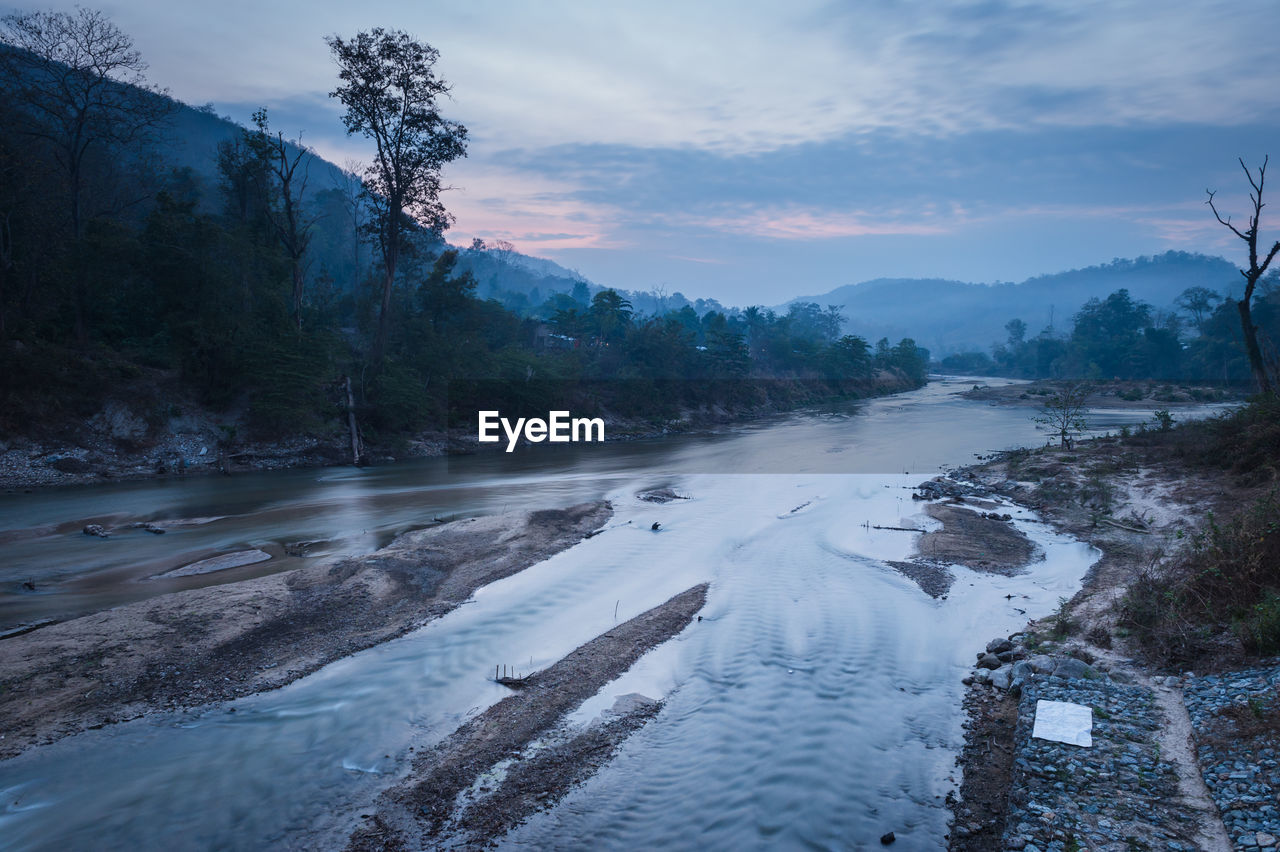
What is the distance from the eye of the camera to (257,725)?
265 inches

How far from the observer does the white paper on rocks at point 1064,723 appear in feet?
19.1

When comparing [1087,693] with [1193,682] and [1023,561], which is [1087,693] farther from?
[1023,561]

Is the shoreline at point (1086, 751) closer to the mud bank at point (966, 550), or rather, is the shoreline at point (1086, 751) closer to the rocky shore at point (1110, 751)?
the rocky shore at point (1110, 751)

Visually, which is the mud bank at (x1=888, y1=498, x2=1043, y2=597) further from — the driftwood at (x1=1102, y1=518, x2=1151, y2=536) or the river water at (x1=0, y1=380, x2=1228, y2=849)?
the driftwood at (x1=1102, y1=518, x2=1151, y2=536)

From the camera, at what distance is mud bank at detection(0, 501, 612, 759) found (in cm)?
694

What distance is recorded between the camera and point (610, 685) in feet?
25.5

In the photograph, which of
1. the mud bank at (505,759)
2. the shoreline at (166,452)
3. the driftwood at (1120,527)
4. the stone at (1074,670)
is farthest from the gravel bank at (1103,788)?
the shoreline at (166,452)

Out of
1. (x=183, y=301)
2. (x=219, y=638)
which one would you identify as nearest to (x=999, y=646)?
(x=219, y=638)

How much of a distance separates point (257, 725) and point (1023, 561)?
12.8m

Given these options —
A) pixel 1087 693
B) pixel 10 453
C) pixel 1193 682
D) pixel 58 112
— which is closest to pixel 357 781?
pixel 1087 693

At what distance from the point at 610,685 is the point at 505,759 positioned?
74.3 inches

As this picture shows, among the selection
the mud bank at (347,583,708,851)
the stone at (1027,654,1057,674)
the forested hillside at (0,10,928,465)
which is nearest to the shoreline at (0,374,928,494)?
the forested hillside at (0,10,928,465)

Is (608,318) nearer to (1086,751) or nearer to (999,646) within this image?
(999,646)

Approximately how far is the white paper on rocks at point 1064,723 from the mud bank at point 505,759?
3.91m
